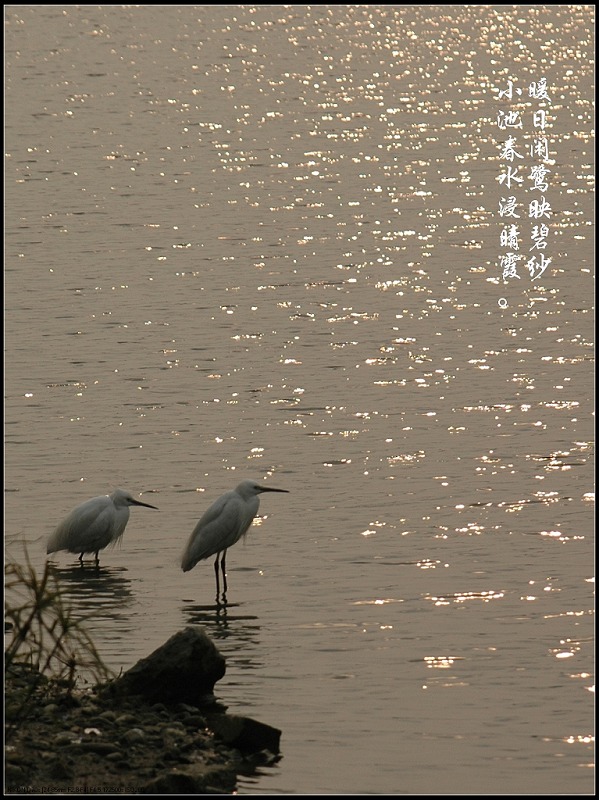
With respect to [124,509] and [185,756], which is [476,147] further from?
[185,756]

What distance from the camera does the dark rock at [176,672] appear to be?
1223 cm

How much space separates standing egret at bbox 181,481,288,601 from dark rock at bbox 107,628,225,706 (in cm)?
368

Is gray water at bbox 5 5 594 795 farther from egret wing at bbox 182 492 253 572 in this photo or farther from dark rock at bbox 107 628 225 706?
dark rock at bbox 107 628 225 706

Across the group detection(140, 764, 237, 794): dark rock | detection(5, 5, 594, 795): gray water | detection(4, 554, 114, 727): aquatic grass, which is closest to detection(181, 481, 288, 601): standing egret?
detection(5, 5, 594, 795): gray water

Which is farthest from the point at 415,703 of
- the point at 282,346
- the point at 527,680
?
the point at 282,346

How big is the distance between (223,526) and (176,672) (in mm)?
4345

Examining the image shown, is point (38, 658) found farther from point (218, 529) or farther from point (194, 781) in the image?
point (218, 529)

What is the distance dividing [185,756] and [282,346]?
583 inches

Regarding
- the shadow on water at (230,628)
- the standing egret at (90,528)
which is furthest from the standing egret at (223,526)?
the standing egret at (90,528)

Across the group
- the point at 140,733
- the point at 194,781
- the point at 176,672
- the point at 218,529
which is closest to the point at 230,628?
the point at 218,529

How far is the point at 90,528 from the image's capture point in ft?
56.2

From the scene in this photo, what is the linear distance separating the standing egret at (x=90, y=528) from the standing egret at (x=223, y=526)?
3.63ft

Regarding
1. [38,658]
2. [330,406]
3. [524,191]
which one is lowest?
[38,658]

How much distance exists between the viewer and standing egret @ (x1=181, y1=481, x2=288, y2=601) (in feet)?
54.0
